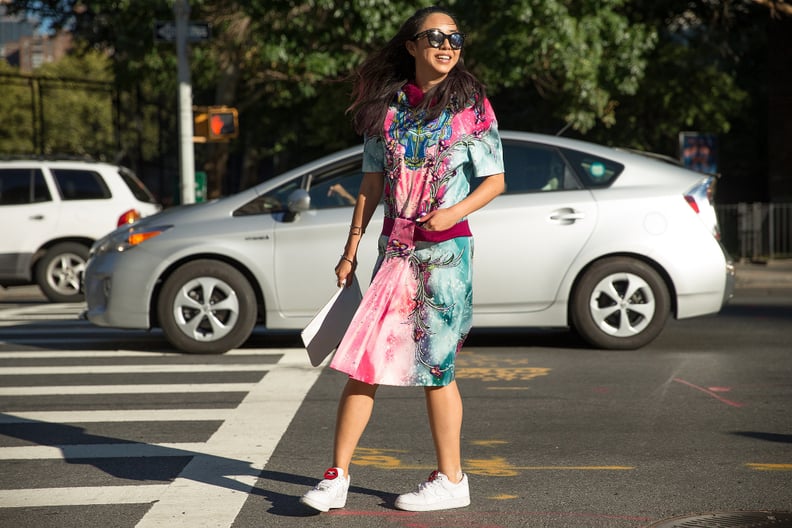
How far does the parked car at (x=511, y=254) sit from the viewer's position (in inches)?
343

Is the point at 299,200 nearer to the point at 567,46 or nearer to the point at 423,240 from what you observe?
the point at 423,240

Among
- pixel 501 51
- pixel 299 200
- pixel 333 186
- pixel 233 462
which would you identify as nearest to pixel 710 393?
pixel 299 200

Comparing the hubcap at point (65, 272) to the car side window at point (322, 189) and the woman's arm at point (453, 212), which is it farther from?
the woman's arm at point (453, 212)

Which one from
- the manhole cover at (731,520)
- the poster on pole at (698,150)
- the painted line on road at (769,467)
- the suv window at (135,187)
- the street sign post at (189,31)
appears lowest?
the manhole cover at (731,520)

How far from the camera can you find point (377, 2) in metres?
20.0

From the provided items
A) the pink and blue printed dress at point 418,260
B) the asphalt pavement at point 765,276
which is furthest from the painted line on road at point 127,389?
the asphalt pavement at point 765,276

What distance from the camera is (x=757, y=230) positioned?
20500mm

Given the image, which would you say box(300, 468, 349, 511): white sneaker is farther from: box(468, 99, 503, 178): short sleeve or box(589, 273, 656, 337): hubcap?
box(589, 273, 656, 337): hubcap

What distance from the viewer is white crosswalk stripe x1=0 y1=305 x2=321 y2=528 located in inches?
188

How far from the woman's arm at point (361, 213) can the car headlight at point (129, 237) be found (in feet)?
15.1

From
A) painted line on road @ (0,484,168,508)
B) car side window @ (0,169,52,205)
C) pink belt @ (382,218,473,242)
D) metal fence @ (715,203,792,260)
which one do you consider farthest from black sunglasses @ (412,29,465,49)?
metal fence @ (715,203,792,260)

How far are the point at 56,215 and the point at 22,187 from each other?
22.0 inches

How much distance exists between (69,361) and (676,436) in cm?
477

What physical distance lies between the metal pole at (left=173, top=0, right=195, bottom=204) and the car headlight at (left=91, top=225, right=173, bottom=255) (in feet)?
25.0
